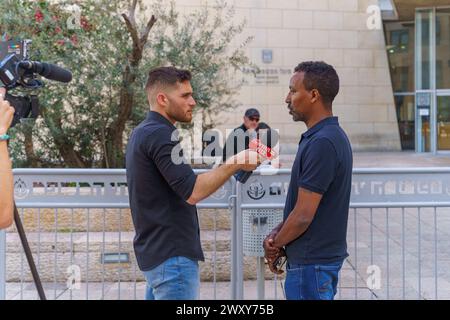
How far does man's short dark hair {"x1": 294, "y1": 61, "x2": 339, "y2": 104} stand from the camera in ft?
9.25

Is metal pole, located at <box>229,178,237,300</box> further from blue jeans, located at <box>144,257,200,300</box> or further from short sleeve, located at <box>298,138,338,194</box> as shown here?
short sleeve, located at <box>298,138,338,194</box>

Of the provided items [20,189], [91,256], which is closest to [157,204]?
[20,189]

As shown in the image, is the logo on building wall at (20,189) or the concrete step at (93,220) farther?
the concrete step at (93,220)

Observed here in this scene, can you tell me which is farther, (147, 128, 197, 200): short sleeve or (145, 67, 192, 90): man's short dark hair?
(145, 67, 192, 90): man's short dark hair

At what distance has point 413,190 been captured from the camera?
13.6 feet

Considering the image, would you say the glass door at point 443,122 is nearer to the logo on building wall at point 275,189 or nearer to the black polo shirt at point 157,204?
the logo on building wall at point 275,189

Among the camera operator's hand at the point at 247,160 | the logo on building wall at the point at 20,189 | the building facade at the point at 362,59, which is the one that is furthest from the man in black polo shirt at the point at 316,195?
the building facade at the point at 362,59

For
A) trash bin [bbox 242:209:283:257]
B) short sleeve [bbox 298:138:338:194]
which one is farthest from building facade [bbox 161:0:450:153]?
short sleeve [bbox 298:138:338:194]

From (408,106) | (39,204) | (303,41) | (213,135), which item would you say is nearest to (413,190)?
(39,204)

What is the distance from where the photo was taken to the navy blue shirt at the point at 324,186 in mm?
2664

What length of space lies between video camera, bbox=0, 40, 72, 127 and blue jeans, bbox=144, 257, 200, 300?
1.00 meters

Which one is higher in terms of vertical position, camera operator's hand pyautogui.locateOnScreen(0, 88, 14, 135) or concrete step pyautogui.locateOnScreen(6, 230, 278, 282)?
camera operator's hand pyautogui.locateOnScreen(0, 88, 14, 135)

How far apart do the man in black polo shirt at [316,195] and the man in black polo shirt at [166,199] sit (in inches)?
11.9
